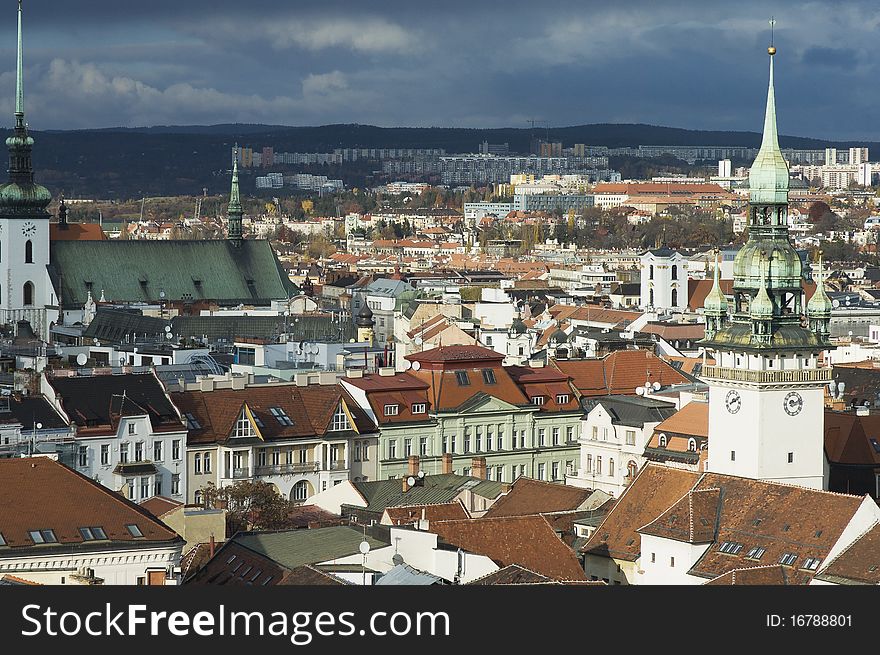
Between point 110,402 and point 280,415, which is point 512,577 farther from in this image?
point 280,415

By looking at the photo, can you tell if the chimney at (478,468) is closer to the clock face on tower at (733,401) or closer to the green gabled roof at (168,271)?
the clock face on tower at (733,401)

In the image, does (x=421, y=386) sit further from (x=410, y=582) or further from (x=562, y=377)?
(x=410, y=582)

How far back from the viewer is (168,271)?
134375 mm

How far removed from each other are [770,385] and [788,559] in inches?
397

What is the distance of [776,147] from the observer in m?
62.0

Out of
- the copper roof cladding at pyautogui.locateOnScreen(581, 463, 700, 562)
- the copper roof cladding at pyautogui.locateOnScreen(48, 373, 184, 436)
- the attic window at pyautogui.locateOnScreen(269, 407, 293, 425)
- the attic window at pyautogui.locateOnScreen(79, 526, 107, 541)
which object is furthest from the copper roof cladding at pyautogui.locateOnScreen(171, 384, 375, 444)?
the attic window at pyautogui.locateOnScreen(79, 526, 107, 541)

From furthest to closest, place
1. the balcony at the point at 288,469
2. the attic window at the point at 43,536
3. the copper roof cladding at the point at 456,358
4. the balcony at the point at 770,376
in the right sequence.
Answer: the copper roof cladding at the point at 456,358
the balcony at the point at 288,469
the balcony at the point at 770,376
the attic window at the point at 43,536

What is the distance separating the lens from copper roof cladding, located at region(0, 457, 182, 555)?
157 feet

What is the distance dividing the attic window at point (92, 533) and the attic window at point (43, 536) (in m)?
0.59

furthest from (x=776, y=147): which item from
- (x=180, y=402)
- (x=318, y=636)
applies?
(x=318, y=636)

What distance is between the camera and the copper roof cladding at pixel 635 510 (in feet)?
170

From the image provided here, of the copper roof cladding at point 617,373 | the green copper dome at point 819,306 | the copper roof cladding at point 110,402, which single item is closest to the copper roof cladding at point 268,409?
the copper roof cladding at point 110,402

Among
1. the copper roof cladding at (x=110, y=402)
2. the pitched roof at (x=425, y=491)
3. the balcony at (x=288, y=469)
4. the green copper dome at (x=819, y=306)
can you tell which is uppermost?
the green copper dome at (x=819, y=306)

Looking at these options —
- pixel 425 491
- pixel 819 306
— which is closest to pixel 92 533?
pixel 425 491
